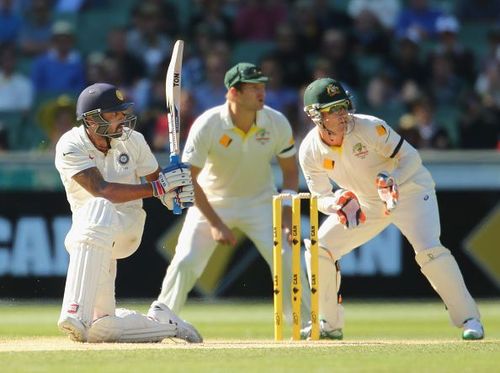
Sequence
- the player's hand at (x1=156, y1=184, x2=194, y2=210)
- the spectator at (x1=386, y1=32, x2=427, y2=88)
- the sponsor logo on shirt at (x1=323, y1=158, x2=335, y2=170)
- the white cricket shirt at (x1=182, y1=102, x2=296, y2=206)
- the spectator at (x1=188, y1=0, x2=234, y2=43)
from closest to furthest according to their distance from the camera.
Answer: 1. the player's hand at (x1=156, y1=184, x2=194, y2=210)
2. the sponsor logo on shirt at (x1=323, y1=158, x2=335, y2=170)
3. the white cricket shirt at (x1=182, y1=102, x2=296, y2=206)
4. the spectator at (x1=386, y1=32, x2=427, y2=88)
5. the spectator at (x1=188, y1=0, x2=234, y2=43)

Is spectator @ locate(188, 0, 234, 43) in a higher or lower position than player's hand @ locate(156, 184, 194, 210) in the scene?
higher

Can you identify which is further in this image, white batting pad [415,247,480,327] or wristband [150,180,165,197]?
white batting pad [415,247,480,327]

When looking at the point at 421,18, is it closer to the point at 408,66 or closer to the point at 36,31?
the point at 408,66

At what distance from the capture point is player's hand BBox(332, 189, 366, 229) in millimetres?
7836

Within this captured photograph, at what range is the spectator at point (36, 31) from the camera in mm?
14734

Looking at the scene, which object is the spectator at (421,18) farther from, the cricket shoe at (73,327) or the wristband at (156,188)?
the cricket shoe at (73,327)

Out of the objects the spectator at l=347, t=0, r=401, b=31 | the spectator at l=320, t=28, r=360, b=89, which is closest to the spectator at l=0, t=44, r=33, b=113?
the spectator at l=320, t=28, r=360, b=89

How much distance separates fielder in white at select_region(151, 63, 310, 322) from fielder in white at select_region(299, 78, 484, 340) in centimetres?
60

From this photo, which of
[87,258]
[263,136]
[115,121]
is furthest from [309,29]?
[87,258]

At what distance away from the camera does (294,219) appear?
7684 mm

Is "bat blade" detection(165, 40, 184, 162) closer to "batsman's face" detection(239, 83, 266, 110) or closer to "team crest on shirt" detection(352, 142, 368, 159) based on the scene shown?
"batsman's face" detection(239, 83, 266, 110)

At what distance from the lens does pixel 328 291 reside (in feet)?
27.1

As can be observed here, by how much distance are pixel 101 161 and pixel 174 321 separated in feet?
3.40

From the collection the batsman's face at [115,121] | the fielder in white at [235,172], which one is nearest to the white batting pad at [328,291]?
the fielder in white at [235,172]
